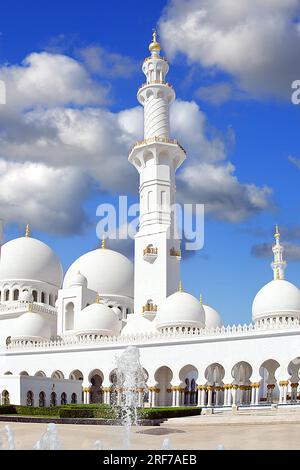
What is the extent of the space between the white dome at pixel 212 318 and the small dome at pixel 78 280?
397 inches

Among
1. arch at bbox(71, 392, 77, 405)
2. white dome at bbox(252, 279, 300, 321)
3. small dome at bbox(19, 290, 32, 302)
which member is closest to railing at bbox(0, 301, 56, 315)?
small dome at bbox(19, 290, 32, 302)

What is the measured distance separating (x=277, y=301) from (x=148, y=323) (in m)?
9.57

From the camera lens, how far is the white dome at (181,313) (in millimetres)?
43344

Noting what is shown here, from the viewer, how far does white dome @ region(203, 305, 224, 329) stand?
52.8 metres

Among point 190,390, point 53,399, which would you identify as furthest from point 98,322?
point 190,390

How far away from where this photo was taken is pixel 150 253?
48656 mm

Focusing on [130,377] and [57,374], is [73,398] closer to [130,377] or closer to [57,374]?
[130,377]

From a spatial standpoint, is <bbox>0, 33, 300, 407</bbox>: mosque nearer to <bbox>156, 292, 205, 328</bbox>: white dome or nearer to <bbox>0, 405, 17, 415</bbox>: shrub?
<bbox>156, 292, 205, 328</bbox>: white dome

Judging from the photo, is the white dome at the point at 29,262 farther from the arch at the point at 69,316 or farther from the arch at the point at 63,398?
the arch at the point at 63,398

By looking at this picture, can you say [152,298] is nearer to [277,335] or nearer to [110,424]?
[277,335]

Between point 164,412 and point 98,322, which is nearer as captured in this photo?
point 164,412

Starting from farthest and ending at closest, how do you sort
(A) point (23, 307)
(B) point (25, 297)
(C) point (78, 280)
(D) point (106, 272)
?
(D) point (106, 272)
(B) point (25, 297)
(A) point (23, 307)
(C) point (78, 280)

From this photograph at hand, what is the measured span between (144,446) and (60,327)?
35316mm
